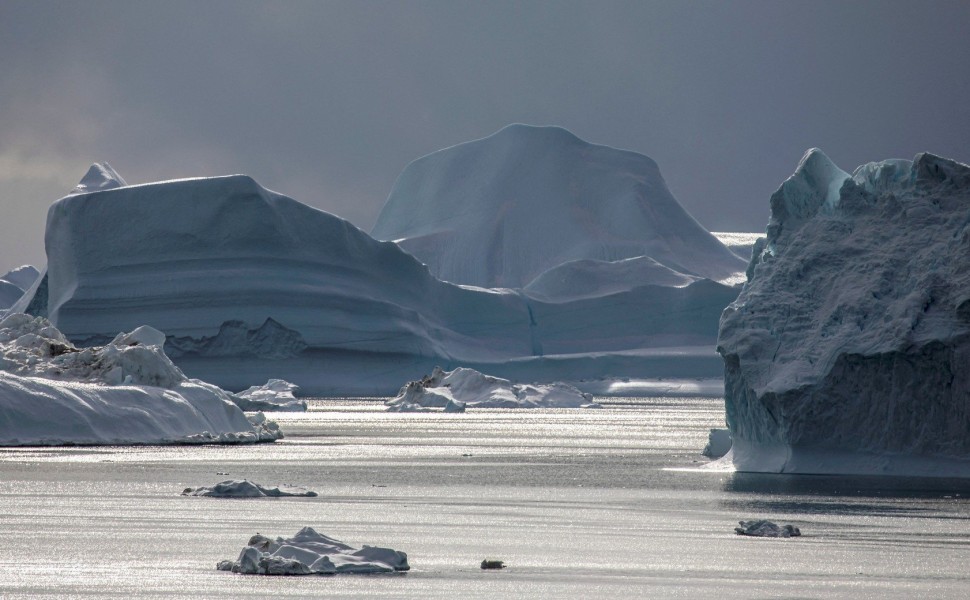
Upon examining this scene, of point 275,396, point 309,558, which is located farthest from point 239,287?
point 309,558

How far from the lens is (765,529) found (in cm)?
1298

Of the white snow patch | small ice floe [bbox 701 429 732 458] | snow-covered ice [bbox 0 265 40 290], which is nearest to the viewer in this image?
small ice floe [bbox 701 429 732 458]

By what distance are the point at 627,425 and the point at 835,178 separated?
1777 centimetres

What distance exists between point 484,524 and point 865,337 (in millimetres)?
7915

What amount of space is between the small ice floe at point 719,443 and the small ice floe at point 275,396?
76.5 ft

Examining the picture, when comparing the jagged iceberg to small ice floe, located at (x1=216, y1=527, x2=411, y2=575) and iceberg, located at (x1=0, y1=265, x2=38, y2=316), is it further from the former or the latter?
small ice floe, located at (x1=216, y1=527, x2=411, y2=575)

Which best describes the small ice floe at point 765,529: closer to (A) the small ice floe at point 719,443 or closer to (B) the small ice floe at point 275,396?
(A) the small ice floe at point 719,443

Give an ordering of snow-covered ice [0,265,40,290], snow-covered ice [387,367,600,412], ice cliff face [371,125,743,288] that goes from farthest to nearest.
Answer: snow-covered ice [0,265,40,290], ice cliff face [371,125,743,288], snow-covered ice [387,367,600,412]

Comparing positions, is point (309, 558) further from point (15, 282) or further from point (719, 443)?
point (15, 282)

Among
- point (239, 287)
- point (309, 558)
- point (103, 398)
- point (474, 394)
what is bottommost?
point (309, 558)

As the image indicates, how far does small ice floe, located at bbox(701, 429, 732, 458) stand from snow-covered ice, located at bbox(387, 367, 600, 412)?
1081 inches

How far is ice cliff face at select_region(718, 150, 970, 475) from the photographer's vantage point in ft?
64.1

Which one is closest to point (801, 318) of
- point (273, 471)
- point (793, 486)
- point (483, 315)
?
point (793, 486)

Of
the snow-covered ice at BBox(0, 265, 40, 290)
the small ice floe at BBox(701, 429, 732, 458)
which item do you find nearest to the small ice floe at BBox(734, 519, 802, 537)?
the small ice floe at BBox(701, 429, 732, 458)
